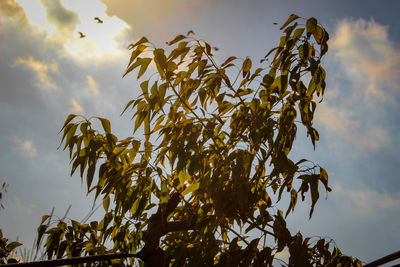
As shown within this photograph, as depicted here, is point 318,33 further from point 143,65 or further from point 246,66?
point 143,65

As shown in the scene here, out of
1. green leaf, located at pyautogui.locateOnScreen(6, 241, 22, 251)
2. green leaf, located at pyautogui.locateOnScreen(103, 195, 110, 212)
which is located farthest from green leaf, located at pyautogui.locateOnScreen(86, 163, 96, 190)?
green leaf, located at pyautogui.locateOnScreen(6, 241, 22, 251)

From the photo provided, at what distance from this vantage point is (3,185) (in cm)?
204

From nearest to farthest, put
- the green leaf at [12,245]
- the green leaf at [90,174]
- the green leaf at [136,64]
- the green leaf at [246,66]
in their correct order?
the green leaf at [90,174]
the green leaf at [136,64]
the green leaf at [246,66]
the green leaf at [12,245]

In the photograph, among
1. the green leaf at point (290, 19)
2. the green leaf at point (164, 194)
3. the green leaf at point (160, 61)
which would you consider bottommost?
the green leaf at point (164, 194)

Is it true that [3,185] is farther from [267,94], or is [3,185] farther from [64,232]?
[267,94]

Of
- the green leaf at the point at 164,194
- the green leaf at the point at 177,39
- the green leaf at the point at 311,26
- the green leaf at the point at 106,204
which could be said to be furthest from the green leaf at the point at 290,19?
the green leaf at the point at 106,204

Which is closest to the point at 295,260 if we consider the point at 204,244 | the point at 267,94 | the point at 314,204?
the point at 314,204

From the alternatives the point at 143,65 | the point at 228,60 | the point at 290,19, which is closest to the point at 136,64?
the point at 143,65

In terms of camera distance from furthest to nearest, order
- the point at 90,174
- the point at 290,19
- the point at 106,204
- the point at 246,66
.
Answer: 1. the point at 106,204
2. the point at 246,66
3. the point at 290,19
4. the point at 90,174

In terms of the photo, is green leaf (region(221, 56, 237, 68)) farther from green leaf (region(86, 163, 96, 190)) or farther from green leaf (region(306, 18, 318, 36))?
green leaf (region(86, 163, 96, 190))

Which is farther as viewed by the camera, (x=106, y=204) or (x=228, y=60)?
(x=106, y=204)

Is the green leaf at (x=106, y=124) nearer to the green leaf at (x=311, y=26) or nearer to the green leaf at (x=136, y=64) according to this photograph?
the green leaf at (x=136, y=64)

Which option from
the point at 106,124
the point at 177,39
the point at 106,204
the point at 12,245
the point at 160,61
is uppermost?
the point at 177,39

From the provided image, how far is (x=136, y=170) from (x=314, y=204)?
27.5 inches
